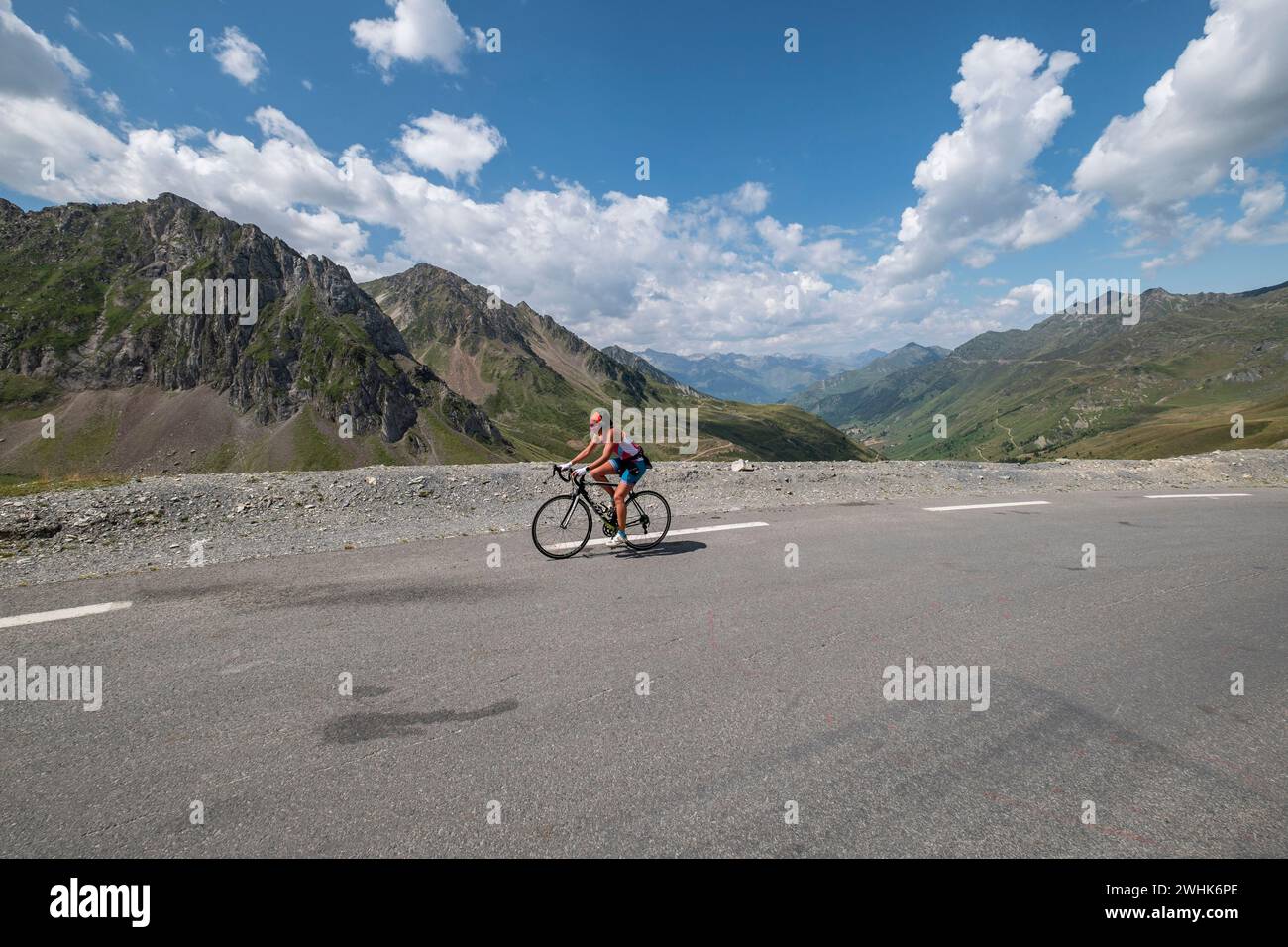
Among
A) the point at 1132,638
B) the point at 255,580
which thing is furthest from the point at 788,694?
the point at 255,580

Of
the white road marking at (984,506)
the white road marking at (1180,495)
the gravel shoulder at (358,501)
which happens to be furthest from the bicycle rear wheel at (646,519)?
the white road marking at (1180,495)

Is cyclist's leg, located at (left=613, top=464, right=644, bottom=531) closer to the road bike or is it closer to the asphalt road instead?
the road bike

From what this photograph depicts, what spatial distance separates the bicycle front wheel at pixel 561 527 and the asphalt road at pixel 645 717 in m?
1.22

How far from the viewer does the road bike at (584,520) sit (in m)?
10.0

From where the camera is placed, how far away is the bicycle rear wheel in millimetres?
10547

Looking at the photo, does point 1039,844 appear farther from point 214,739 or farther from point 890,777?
point 214,739

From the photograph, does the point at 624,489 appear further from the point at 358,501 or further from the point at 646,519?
the point at 358,501

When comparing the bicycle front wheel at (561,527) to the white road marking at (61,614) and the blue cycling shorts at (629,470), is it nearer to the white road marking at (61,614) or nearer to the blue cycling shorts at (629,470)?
the blue cycling shorts at (629,470)

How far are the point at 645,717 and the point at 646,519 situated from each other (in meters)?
5.93

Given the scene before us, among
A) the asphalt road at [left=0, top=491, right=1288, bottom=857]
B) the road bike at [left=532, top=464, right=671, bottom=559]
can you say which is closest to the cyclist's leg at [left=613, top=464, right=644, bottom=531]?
the road bike at [left=532, top=464, right=671, bottom=559]

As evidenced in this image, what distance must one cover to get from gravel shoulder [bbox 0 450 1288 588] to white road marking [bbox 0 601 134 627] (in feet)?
5.17

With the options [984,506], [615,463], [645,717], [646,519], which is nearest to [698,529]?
[646,519]
